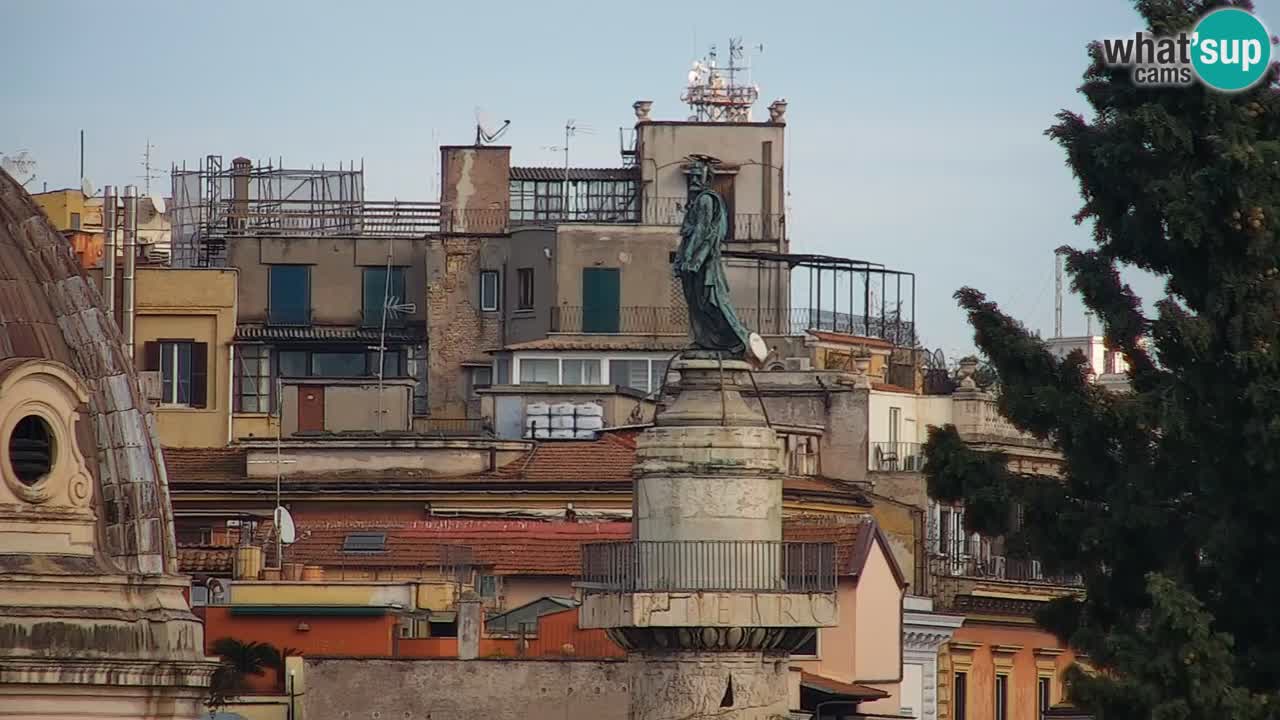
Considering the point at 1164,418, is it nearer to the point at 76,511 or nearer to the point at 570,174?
the point at 76,511

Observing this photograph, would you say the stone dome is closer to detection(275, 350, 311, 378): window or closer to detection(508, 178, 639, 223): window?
detection(275, 350, 311, 378): window

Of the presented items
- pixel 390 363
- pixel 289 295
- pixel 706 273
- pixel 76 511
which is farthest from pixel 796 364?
pixel 76 511

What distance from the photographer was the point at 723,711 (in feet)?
184

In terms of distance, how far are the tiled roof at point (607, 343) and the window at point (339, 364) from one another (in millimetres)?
4468

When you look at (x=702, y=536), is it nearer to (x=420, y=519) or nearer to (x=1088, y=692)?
(x=1088, y=692)

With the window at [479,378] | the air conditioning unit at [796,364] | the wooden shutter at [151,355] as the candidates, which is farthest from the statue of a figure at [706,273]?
the window at [479,378]

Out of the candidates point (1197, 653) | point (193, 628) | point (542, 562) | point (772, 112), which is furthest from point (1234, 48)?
point (772, 112)

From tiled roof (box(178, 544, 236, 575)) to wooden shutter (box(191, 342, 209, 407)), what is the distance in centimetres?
1712

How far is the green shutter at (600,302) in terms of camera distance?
326 ft

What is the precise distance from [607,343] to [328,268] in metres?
8.21

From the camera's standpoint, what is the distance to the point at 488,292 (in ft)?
334

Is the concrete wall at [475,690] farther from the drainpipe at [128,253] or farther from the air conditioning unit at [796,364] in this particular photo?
the air conditioning unit at [796,364]

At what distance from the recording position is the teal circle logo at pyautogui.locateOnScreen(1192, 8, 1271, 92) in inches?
2087

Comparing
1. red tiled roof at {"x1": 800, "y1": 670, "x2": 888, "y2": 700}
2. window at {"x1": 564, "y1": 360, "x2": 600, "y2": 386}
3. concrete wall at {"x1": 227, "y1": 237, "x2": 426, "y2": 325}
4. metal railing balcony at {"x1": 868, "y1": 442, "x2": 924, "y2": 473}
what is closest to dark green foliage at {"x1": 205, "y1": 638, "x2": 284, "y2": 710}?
red tiled roof at {"x1": 800, "y1": 670, "x2": 888, "y2": 700}
